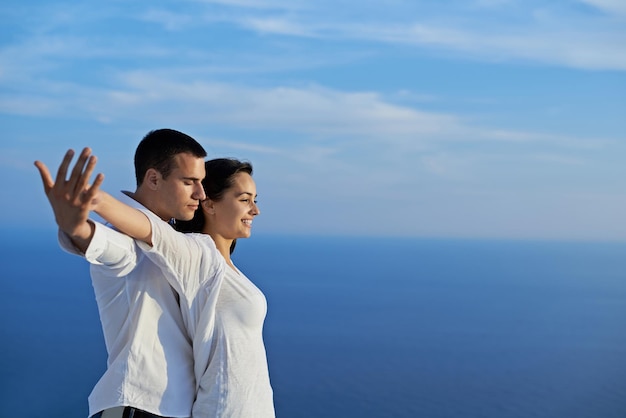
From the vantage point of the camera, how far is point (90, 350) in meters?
41.3

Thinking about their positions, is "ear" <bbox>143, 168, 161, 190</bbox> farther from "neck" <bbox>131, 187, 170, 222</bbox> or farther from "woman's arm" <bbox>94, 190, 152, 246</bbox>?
"woman's arm" <bbox>94, 190, 152, 246</bbox>

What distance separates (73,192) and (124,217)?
190mm

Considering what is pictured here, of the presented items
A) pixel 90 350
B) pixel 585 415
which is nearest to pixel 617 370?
pixel 585 415

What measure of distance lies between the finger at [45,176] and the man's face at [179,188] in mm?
437

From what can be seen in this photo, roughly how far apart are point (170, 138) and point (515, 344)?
172 ft

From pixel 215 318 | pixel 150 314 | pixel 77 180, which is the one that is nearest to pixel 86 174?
pixel 77 180

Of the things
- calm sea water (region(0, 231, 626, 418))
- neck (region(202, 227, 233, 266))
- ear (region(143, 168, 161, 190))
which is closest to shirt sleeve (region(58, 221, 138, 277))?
ear (region(143, 168, 161, 190))

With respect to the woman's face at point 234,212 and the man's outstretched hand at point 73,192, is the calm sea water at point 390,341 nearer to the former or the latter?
the woman's face at point 234,212

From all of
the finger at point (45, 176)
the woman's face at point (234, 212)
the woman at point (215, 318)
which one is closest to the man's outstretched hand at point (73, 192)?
the finger at point (45, 176)

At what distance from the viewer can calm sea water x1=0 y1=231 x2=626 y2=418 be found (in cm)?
3698

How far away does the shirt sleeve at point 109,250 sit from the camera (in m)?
1.60

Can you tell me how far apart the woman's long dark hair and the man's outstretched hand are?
75 cm

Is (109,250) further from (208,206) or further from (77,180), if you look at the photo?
(208,206)


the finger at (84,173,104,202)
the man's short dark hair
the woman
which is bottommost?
the woman
